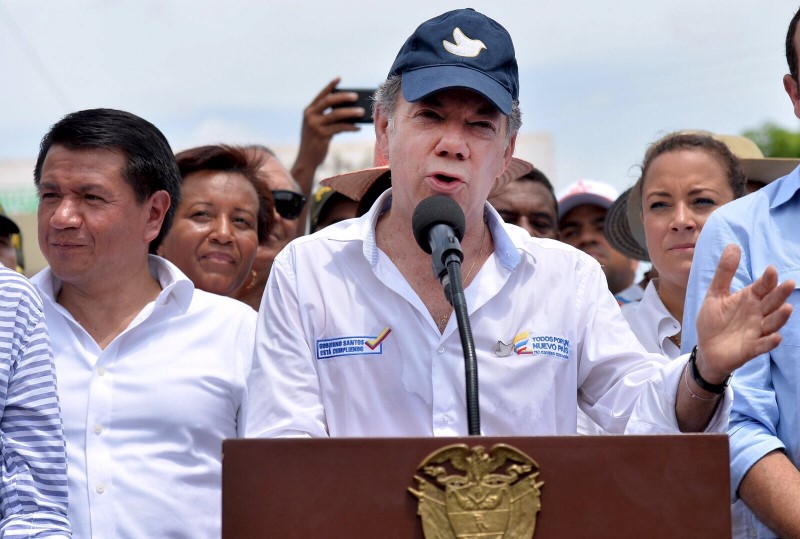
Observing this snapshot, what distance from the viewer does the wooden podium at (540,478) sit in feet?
6.84

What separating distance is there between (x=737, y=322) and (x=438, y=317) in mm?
869

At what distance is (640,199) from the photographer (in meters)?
5.25

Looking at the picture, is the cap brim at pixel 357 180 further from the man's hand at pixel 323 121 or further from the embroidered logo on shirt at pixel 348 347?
the man's hand at pixel 323 121

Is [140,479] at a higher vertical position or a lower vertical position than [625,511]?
higher

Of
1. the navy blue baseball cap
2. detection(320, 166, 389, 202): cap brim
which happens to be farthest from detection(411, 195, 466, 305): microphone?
detection(320, 166, 389, 202): cap brim

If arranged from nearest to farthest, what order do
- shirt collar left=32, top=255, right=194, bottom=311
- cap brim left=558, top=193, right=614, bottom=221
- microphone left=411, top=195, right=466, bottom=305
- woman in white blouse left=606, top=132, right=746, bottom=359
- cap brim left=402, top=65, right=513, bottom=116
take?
microphone left=411, top=195, right=466, bottom=305 → cap brim left=402, top=65, right=513, bottom=116 → shirt collar left=32, top=255, right=194, bottom=311 → woman in white blouse left=606, top=132, right=746, bottom=359 → cap brim left=558, top=193, right=614, bottom=221

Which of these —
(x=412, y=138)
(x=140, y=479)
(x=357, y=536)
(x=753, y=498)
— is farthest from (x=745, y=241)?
(x=140, y=479)

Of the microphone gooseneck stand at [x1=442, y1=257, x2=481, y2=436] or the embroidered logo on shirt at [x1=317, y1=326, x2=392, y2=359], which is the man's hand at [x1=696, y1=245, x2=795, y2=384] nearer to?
the microphone gooseneck stand at [x1=442, y1=257, x2=481, y2=436]

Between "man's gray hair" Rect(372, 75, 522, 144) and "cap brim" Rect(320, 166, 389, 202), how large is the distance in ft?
3.02

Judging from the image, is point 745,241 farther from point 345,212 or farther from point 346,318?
point 345,212

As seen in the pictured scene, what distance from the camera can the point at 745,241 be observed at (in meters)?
3.33

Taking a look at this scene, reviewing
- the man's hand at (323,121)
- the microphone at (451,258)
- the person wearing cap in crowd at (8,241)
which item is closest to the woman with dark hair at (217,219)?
the man's hand at (323,121)

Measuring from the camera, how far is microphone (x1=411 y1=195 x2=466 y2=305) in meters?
2.42

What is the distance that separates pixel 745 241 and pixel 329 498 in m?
1.74
